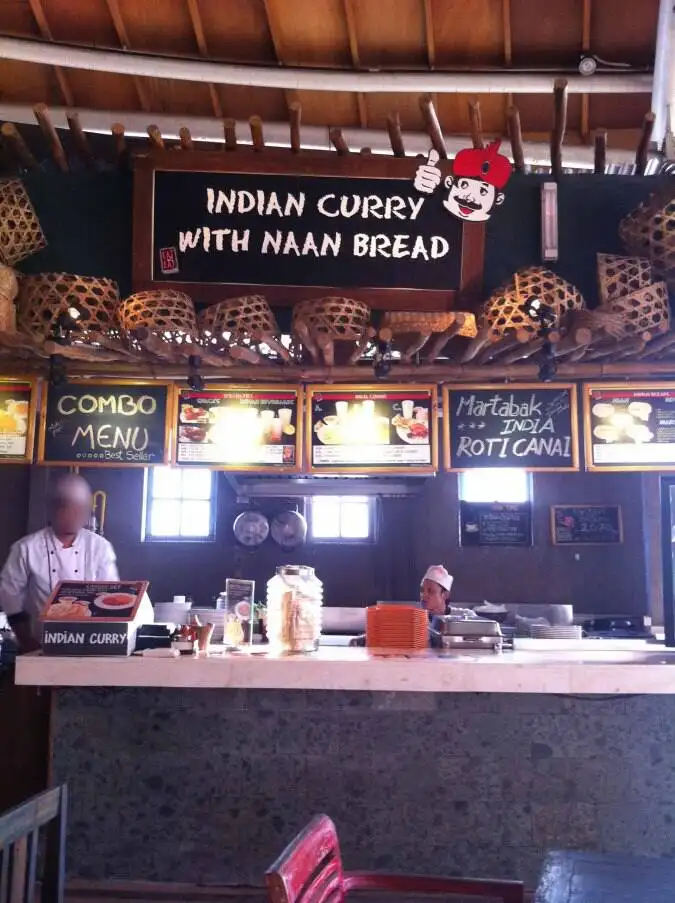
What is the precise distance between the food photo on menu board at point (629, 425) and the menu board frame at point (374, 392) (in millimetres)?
864

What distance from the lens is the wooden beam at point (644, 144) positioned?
4.11m

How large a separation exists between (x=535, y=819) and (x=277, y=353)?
2552 millimetres

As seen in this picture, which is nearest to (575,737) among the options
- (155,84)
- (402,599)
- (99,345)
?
(99,345)

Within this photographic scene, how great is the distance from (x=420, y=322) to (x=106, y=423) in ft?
6.16

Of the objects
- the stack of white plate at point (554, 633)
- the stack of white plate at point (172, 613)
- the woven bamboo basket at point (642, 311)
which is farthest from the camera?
the stack of white plate at point (172, 613)

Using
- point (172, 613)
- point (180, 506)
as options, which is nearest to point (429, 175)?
point (172, 613)

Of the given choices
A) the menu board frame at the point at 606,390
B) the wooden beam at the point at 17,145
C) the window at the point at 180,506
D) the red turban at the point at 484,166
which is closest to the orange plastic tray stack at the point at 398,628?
the menu board frame at the point at 606,390

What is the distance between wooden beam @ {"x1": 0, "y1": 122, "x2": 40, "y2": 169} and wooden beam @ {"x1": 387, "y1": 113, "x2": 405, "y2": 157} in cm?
A: 197

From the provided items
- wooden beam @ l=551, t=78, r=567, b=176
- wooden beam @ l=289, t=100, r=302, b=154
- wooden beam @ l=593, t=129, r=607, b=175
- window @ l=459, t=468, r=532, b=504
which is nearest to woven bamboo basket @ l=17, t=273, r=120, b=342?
wooden beam @ l=289, t=100, r=302, b=154

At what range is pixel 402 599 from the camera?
9.34 m

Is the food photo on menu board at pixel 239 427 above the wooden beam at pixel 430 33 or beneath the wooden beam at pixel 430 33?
beneath

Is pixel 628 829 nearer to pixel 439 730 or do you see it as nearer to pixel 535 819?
pixel 535 819

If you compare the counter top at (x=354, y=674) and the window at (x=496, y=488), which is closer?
the counter top at (x=354, y=674)

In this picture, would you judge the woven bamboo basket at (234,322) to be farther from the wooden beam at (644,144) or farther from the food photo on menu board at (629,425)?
the wooden beam at (644,144)
